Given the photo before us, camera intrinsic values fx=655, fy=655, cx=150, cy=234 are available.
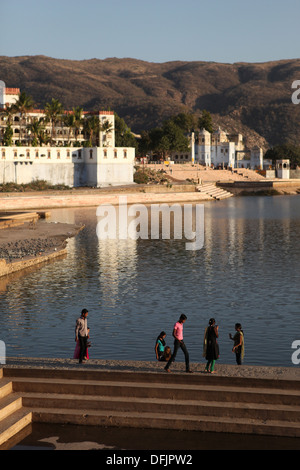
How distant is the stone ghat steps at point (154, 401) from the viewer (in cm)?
1487

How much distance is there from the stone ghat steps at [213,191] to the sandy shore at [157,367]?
105 meters

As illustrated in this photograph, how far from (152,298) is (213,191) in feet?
326

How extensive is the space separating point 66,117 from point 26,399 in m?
111

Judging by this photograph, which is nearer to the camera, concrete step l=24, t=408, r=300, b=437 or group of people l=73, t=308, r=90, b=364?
concrete step l=24, t=408, r=300, b=437

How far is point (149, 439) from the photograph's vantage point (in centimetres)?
1470

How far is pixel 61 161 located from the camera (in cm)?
11350

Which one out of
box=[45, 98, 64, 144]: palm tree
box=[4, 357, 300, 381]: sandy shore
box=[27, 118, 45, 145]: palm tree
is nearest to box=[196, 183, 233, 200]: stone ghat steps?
box=[45, 98, 64, 144]: palm tree

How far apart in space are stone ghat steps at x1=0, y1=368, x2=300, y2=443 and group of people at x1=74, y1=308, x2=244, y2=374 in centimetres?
95

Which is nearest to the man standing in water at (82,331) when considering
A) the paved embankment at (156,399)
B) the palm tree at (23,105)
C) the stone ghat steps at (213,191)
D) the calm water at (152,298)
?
the paved embankment at (156,399)

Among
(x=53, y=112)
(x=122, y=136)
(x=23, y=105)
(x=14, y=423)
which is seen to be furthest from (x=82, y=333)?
(x=122, y=136)

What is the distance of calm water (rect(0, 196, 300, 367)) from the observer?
76.0ft

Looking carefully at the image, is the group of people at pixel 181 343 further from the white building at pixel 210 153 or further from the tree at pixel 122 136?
the white building at pixel 210 153

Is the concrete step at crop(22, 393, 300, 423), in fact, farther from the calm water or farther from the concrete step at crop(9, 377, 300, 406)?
the calm water

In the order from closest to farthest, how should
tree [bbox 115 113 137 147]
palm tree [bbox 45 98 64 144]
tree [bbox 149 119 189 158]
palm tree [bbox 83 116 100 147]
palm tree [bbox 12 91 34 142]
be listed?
palm tree [bbox 12 91 34 142] < palm tree [bbox 45 98 64 144] < palm tree [bbox 83 116 100 147] < tree [bbox 115 113 137 147] < tree [bbox 149 119 189 158]
